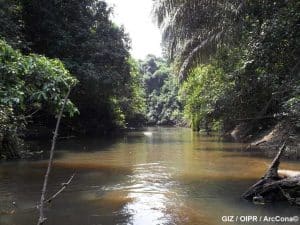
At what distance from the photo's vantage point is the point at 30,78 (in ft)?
24.0

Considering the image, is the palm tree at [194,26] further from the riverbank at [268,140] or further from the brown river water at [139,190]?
the riverbank at [268,140]

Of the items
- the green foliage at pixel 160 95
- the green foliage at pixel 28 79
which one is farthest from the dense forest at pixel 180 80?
the green foliage at pixel 160 95

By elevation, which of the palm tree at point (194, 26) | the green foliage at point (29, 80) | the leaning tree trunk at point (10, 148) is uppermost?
the palm tree at point (194, 26)

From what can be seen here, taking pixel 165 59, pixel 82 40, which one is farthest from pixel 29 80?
pixel 165 59

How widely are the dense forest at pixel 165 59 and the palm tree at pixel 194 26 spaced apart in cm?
4

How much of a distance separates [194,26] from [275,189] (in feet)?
20.6

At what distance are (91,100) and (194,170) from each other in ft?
67.1

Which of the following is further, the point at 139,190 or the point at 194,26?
the point at 194,26

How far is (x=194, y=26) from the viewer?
13.7 meters

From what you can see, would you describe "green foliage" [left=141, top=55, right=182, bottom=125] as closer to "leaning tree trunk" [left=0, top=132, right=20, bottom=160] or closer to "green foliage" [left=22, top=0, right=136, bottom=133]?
"green foliage" [left=22, top=0, right=136, bottom=133]

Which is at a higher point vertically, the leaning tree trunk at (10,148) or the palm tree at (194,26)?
the palm tree at (194,26)

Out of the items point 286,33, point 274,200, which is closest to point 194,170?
point 274,200

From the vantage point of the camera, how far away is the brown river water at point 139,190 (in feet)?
28.3

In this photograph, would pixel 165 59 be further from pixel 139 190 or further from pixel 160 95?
pixel 160 95
